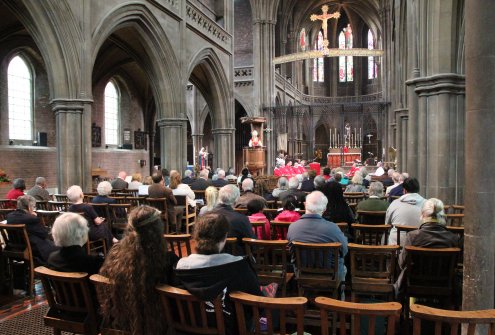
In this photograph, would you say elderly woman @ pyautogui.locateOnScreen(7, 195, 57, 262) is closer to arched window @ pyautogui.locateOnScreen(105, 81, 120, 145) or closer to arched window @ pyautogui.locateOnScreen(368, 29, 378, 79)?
arched window @ pyautogui.locateOnScreen(105, 81, 120, 145)

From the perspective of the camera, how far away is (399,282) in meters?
3.85

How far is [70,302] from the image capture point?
118 inches

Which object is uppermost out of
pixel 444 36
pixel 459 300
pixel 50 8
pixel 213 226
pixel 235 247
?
pixel 50 8

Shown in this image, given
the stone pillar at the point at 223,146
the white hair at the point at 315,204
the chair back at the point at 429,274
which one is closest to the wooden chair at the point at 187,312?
the white hair at the point at 315,204

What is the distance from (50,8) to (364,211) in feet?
26.7

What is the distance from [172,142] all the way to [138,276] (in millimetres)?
12741

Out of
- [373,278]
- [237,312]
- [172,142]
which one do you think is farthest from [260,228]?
[172,142]

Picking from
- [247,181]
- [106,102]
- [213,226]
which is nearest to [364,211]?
[247,181]

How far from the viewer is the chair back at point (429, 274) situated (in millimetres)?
3660

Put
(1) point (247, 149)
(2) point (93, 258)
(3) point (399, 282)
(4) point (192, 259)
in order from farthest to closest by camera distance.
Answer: (1) point (247, 149) < (3) point (399, 282) < (2) point (93, 258) < (4) point (192, 259)

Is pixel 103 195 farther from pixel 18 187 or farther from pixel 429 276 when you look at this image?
pixel 429 276

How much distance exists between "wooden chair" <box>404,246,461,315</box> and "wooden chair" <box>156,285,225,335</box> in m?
1.95

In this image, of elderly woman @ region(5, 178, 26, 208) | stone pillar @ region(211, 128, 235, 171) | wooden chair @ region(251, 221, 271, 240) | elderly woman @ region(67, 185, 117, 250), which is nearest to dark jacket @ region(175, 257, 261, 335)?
wooden chair @ region(251, 221, 271, 240)

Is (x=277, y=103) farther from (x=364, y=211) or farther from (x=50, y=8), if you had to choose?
(x=364, y=211)
